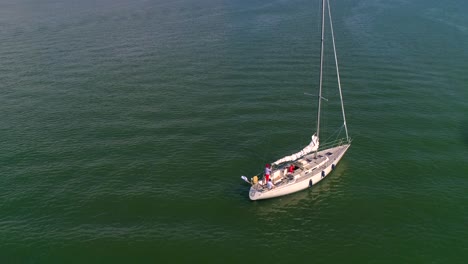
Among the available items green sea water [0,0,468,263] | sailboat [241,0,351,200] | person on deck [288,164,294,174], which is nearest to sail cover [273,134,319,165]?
sailboat [241,0,351,200]

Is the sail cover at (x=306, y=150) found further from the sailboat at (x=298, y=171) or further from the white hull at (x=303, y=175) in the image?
the white hull at (x=303, y=175)

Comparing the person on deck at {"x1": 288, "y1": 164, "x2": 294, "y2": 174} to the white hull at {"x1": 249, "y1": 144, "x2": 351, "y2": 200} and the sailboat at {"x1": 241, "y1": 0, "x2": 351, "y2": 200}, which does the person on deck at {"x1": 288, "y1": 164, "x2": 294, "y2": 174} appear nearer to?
the sailboat at {"x1": 241, "y1": 0, "x2": 351, "y2": 200}

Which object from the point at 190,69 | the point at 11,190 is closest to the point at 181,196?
the point at 11,190

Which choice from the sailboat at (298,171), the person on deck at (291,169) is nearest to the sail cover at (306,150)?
the sailboat at (298,171)

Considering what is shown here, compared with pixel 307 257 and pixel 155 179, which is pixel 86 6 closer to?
pixel 155 179

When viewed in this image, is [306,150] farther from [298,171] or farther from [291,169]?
[291,169]

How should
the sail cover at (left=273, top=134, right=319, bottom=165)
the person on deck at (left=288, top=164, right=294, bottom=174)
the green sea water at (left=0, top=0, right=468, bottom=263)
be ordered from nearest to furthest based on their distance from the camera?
the green sea water at (left=0, top=0, right=468, bottom=263) → the person on deck at (left=288, top=164, right=294, bottom=174) → the sail cover at (left=273, top=134, right=319, bottom=165)
